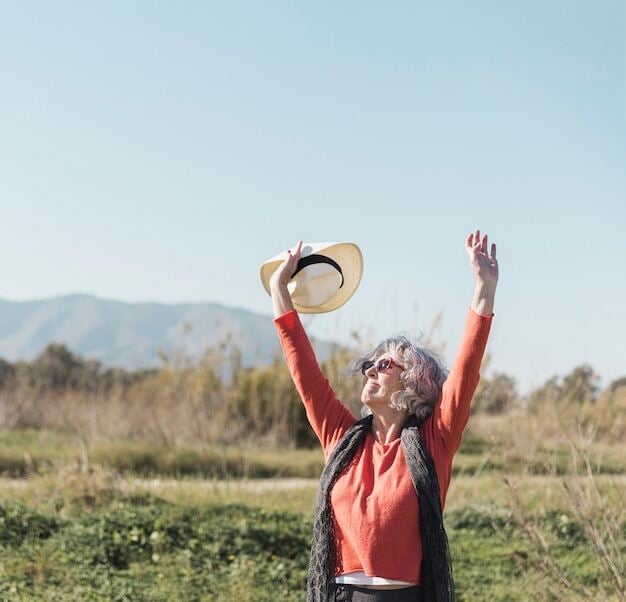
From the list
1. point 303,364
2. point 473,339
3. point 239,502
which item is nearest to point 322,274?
point 303,364

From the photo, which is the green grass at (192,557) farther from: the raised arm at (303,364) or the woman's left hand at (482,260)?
the woman's left hand at (482,260)

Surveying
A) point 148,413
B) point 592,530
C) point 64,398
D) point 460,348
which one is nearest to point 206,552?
point 592,530

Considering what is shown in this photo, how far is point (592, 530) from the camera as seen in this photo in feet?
16.7

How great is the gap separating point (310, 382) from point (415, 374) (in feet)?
1.21

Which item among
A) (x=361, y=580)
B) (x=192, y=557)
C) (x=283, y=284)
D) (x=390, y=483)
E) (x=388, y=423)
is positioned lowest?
(x=192, y=557)

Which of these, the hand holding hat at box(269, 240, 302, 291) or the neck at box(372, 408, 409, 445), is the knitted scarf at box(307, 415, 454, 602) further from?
the hand holding hat at box(269, 240, 302, 291)

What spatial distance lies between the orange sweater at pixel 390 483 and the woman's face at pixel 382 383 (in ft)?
0.43

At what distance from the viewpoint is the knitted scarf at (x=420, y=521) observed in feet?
9.78

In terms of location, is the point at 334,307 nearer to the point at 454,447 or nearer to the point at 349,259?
the point at 349,259

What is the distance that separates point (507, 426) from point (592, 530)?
5.85 metres

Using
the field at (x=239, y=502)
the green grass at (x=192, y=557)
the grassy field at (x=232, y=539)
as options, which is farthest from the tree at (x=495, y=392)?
the green grass at (x=192, y=557)

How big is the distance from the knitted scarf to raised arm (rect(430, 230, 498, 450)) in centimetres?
15

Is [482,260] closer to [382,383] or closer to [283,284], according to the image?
[382,383]

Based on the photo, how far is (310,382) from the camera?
330 centimetres
